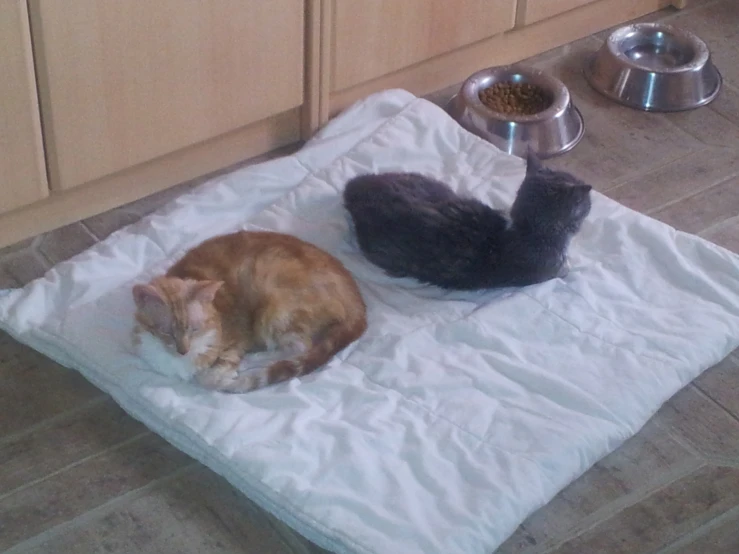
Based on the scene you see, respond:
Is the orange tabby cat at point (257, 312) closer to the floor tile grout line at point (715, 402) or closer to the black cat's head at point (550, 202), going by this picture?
the black cat's head at point (550, 202)

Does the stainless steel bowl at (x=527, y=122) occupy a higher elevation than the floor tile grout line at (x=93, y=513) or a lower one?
higher

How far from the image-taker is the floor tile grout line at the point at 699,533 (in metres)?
1.76

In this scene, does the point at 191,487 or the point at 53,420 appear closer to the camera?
the point at 191,487

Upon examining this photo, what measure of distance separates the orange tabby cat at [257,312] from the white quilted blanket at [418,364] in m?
0.05

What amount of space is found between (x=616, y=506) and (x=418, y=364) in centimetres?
47

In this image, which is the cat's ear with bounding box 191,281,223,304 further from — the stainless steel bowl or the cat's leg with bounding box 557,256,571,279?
the stainless steel bowl

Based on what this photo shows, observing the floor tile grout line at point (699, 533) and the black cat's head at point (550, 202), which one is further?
the black cat's head at point (550, 202)

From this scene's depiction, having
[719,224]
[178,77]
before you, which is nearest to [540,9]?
[719,224]

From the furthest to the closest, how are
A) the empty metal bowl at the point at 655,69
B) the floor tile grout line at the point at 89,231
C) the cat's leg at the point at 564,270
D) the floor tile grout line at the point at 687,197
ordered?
the empty metal bowl at the point at 655,69
the floor tile grout line at the point at 687,197
the floor tile grout line at the point at 89,231
the cat's leg at the point at 564,270

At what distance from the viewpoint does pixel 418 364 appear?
203cm

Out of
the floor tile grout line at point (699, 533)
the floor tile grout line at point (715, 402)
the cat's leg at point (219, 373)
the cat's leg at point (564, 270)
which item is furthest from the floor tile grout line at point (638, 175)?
the cat's leg at point (219, 373)

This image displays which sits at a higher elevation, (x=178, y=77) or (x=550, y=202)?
(x=178, y=77)

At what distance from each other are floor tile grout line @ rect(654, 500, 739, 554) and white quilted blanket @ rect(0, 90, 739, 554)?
206 mm

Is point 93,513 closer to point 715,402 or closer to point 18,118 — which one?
point 18,118
